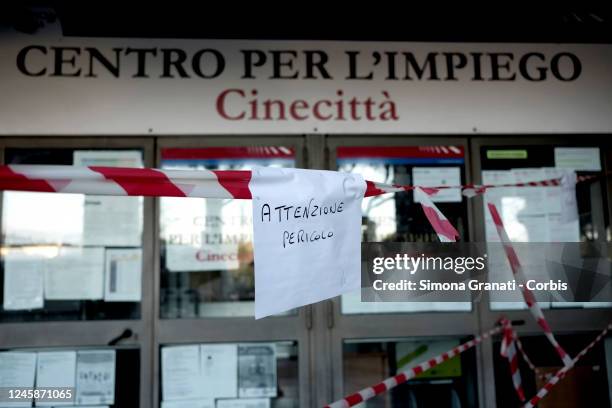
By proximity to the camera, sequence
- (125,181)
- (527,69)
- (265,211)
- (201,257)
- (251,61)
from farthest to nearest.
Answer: (527,69)
(251,61)
(201,257)
(265,211)
(125,181)

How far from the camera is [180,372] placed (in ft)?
11.2

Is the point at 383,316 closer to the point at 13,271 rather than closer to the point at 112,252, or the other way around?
the point at 112,252

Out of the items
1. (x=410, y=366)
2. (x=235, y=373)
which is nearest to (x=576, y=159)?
(x=410, y=366)

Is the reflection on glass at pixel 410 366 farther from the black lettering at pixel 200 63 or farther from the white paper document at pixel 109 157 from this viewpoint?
the black lettering at pixel 200 63

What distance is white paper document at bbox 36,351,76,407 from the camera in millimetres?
3369

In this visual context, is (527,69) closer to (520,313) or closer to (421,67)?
(421,67)

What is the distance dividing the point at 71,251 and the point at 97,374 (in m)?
0.79

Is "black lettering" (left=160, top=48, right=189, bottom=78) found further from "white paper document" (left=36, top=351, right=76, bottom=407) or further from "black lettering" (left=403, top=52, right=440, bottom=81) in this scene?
"white paper document" (left=36, top=351, right=76, bottom=407)

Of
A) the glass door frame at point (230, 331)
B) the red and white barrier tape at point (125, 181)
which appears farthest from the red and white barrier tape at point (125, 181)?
the glass door frame at point (230, 331)

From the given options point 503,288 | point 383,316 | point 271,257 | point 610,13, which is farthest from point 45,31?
point 610,13

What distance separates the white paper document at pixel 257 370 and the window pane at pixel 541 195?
5.56 feet

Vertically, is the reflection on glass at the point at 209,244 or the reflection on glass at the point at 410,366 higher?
the reflection on glass at the point at 209,244

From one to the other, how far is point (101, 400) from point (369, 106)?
254cm

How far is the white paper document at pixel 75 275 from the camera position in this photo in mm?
3422
